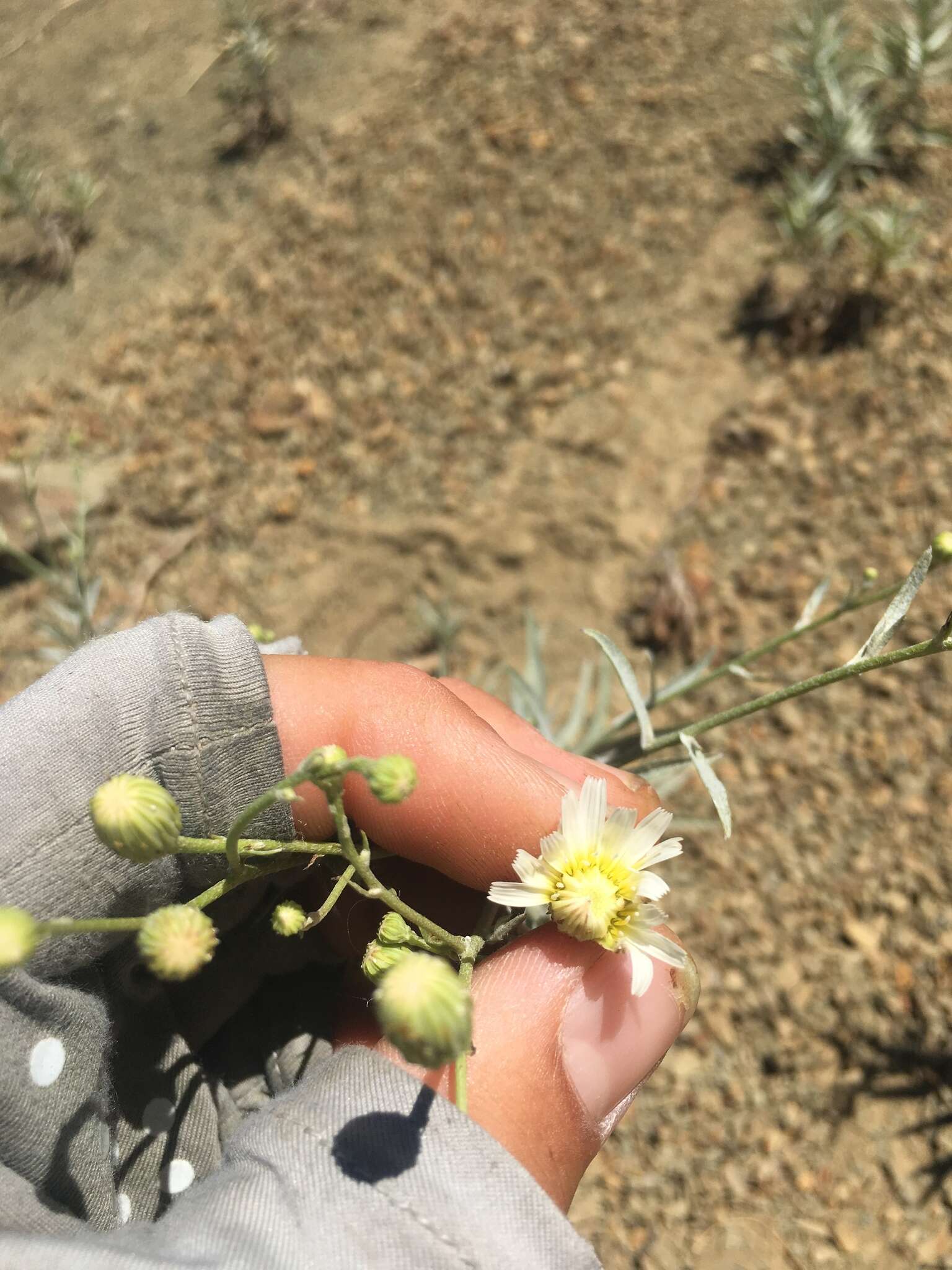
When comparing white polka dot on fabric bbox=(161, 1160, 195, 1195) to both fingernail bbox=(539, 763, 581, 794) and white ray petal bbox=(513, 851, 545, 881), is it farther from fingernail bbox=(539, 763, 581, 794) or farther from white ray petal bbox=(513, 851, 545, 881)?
fingernail bbox=(539, 763, 581, 794)

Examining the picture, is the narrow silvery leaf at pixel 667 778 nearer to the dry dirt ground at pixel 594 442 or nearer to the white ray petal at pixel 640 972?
the dry dirt ground at pixel 594 442

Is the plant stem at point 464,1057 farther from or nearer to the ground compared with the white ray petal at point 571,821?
farther from the ground

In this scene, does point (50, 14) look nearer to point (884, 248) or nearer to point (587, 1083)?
point (884, 248)

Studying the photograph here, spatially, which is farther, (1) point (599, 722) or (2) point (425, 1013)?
(1) point (599, 722)

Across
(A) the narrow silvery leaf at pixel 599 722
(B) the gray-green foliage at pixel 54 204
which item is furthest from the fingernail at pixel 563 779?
(B) the gray-green foliage at pixel 54 204

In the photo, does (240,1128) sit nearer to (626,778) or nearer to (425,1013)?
(425,1013)

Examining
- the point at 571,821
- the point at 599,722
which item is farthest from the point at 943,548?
the point at 599,722
